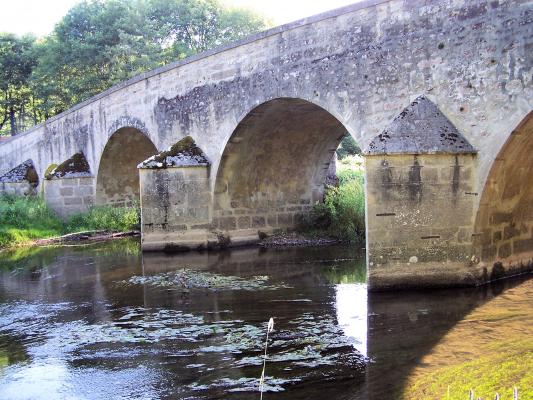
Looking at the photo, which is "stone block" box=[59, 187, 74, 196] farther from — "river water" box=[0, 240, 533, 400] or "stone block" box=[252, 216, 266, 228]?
"river water" box=[0, 240, 533, 400]

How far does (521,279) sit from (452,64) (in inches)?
118

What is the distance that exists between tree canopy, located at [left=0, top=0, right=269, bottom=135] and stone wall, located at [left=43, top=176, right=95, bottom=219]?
9.80 m

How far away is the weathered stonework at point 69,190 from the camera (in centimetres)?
1852

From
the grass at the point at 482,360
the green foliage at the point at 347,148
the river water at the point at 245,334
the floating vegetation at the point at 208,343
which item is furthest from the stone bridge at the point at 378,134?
the green foliage at the point at 347,148

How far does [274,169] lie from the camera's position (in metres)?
13.8

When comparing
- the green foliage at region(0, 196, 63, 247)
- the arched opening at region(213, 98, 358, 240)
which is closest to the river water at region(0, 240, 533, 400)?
the arched opening at region(213, 98, 358, 240)

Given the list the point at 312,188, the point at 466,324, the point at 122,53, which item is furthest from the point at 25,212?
the point at 466,324

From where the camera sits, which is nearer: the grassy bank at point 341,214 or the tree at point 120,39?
the grassy bank at point 341,214

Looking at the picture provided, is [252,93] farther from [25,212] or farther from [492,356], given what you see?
[25,212]

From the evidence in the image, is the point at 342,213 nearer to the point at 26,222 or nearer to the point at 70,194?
the point at 26,222

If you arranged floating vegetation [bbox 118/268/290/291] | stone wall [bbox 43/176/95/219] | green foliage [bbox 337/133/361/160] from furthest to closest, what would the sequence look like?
green foliage [bbox 337/133/361/160]
stone wall [bbox 43/176/95/219]
floating vegetation [bbox 118/268/290/291]

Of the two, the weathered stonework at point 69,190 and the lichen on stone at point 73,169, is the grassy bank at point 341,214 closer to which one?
the weathered stonework at point 69,190

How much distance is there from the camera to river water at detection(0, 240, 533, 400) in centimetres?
484

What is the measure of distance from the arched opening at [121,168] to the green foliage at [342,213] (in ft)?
19.8
